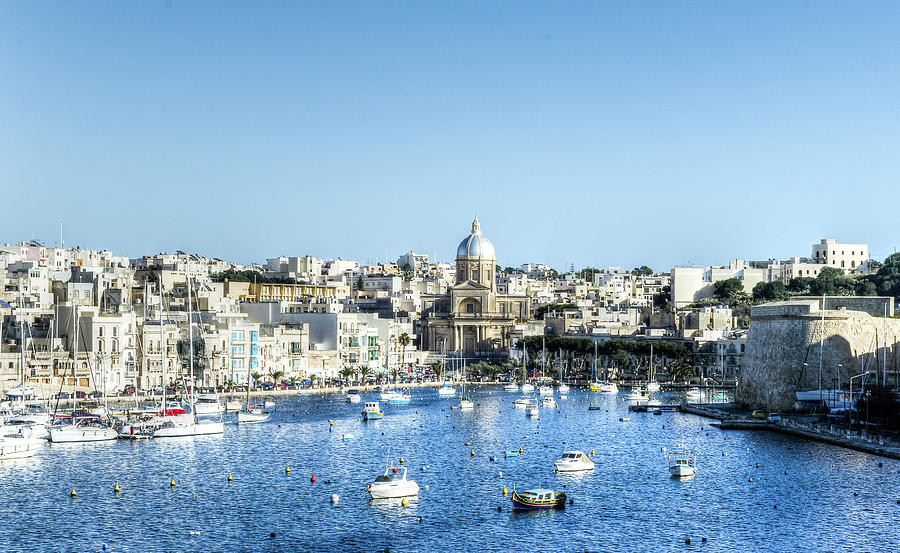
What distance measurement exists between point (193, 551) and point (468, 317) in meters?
90.4

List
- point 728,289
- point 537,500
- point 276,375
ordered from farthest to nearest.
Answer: point 728,289
point 276,375
point 537,500

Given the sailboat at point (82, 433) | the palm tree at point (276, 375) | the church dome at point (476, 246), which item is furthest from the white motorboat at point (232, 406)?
the church dome at point (476, 246)

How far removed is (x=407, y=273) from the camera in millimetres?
161750

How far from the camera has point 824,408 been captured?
54.2 meters

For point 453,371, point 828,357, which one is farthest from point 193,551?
point 453,371

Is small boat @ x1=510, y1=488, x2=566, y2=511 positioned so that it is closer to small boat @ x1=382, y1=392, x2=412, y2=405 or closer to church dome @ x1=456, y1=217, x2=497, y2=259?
small boat @ x1=382, y1=392, x2=412, y2=405

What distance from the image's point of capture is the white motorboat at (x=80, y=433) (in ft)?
153

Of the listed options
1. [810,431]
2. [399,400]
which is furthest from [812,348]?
[399,400]

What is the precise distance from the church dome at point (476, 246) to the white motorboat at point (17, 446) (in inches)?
3173

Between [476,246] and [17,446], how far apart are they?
82222mm

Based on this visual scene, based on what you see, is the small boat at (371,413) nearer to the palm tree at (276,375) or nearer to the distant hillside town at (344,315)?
the distant hillside town at (344,315)

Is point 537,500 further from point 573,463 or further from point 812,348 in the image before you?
point 812,348

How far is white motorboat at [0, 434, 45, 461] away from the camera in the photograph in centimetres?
4153

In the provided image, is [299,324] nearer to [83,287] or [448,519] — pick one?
[83,287]
